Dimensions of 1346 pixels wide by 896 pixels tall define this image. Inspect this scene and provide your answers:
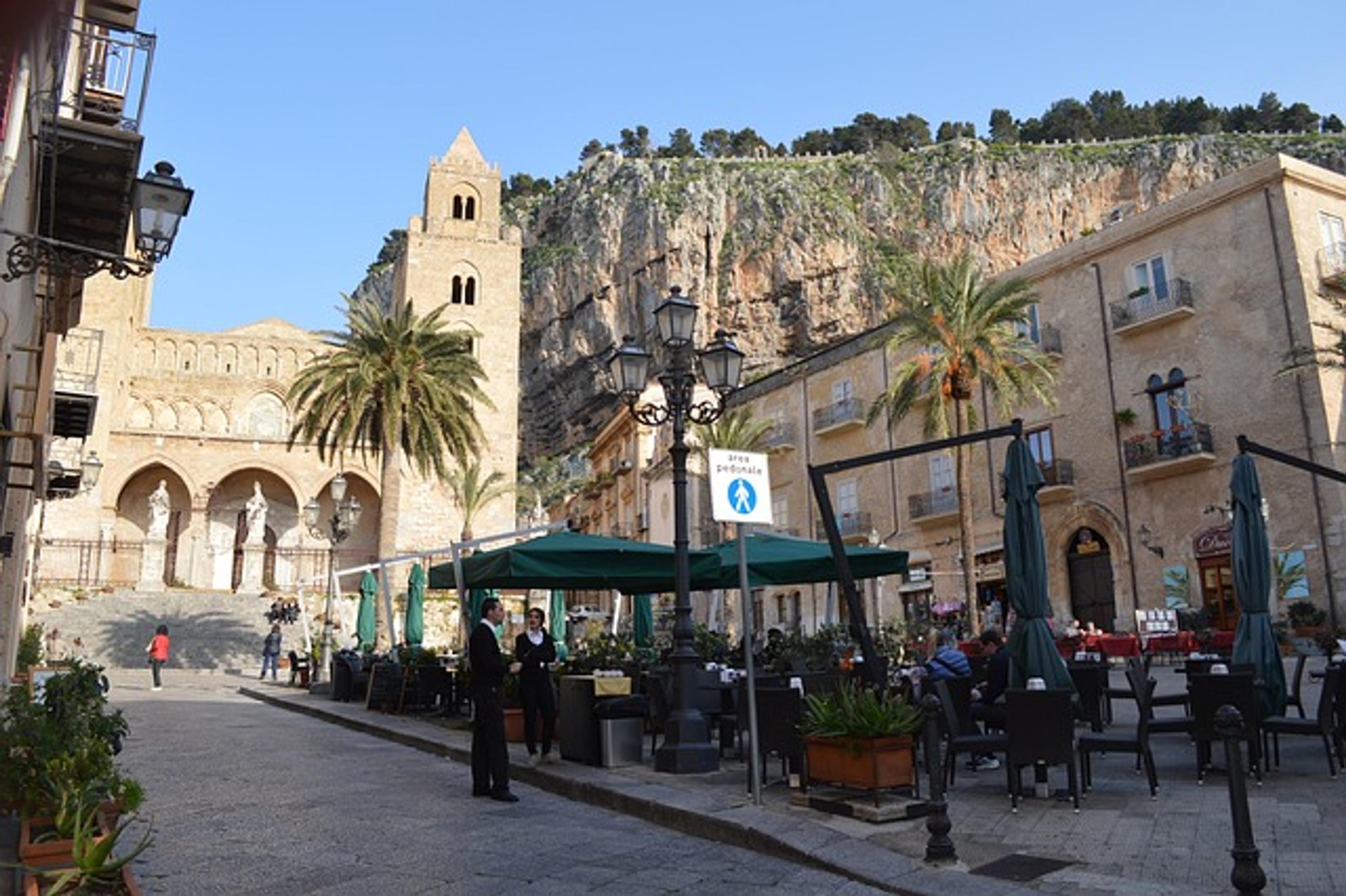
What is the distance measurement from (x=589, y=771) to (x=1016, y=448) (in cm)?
458

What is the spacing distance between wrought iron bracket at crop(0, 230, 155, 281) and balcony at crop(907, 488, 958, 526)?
76.0 feet

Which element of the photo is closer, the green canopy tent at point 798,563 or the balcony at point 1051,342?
the green canopy tent at point 798,563

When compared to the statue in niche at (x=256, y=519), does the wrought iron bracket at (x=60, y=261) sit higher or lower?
lower

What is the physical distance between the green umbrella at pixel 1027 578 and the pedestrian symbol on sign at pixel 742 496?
2.53 meters

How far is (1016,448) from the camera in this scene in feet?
28.7

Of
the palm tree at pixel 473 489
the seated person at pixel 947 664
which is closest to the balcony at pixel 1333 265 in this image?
the seated person at pixel 947 664

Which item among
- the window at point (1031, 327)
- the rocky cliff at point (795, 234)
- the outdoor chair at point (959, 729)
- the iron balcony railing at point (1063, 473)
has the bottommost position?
the outdoor chair at point (959, 729)

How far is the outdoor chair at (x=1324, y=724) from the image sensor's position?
7.12 m

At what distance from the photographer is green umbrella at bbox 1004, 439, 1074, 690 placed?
816 cm

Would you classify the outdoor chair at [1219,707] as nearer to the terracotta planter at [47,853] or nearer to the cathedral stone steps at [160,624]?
the terracotta planter at [47,853]

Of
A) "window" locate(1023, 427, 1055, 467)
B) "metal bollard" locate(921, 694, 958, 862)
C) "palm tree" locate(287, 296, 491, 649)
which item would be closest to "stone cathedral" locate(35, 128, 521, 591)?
"palm tree" locate(287, 296, 491, 649)

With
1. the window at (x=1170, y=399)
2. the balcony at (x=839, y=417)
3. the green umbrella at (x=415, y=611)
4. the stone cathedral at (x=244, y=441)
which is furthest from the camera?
the stone cathedral at (x=244, y=441)

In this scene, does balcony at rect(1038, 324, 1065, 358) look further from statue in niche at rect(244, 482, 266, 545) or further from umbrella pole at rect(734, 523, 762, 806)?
statue in niche at rect(244, 482, 266, 545)

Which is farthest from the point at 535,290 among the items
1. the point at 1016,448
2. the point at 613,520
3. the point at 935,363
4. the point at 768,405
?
the point at 1016,448
